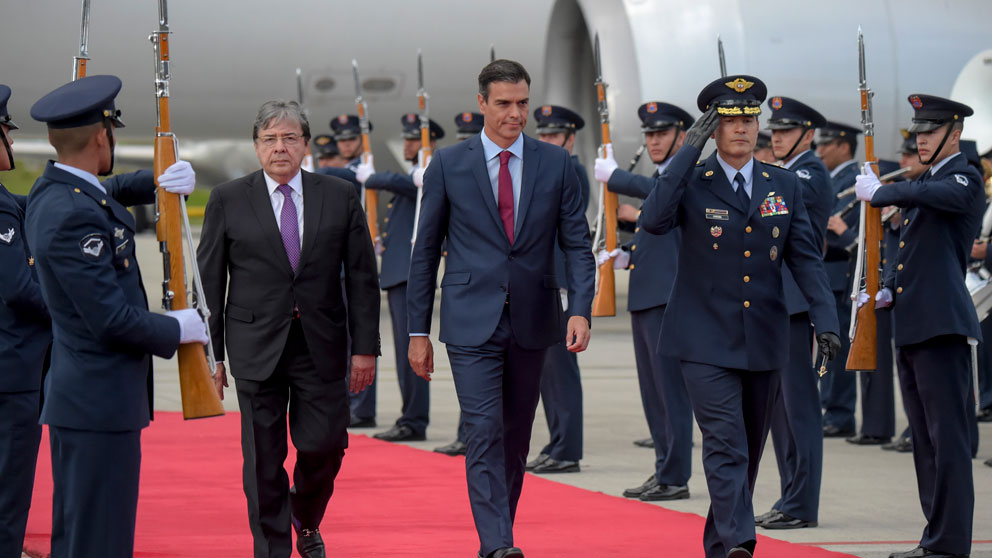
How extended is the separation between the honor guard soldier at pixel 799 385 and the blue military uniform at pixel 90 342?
7.99 feet

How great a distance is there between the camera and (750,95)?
4465 millimetres

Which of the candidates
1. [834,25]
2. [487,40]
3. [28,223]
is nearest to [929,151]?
[28,223]

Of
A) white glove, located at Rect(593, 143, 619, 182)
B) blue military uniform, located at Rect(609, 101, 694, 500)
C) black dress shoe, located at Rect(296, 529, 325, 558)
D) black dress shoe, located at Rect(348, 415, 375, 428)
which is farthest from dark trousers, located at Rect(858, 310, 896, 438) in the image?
black dress shoe, located at Rect(296, 529, 325, 558)

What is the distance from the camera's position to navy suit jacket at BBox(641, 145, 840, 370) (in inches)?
173

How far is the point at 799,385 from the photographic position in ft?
A: 18.1

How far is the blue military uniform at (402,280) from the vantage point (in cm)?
731

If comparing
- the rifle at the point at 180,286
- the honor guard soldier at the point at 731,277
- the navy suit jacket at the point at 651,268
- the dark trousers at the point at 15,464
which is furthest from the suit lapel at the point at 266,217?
the navy suit jacket at the point at 651,268

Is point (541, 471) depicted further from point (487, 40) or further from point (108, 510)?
point (487, 40)

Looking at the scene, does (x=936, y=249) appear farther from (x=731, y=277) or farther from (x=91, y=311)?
(x=91, y=311)

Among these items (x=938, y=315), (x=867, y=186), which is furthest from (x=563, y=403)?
(x=938, y=315)

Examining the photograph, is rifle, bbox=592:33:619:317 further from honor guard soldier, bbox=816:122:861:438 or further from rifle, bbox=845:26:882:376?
honor guard soldier, bbox=816:122:861:438

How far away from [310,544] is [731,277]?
154cm

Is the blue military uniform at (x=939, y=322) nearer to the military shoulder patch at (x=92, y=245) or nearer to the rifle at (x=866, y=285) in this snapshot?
the rifle at (x=866, y=285)

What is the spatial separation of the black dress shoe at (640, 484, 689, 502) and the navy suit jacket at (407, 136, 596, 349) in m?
1.44
